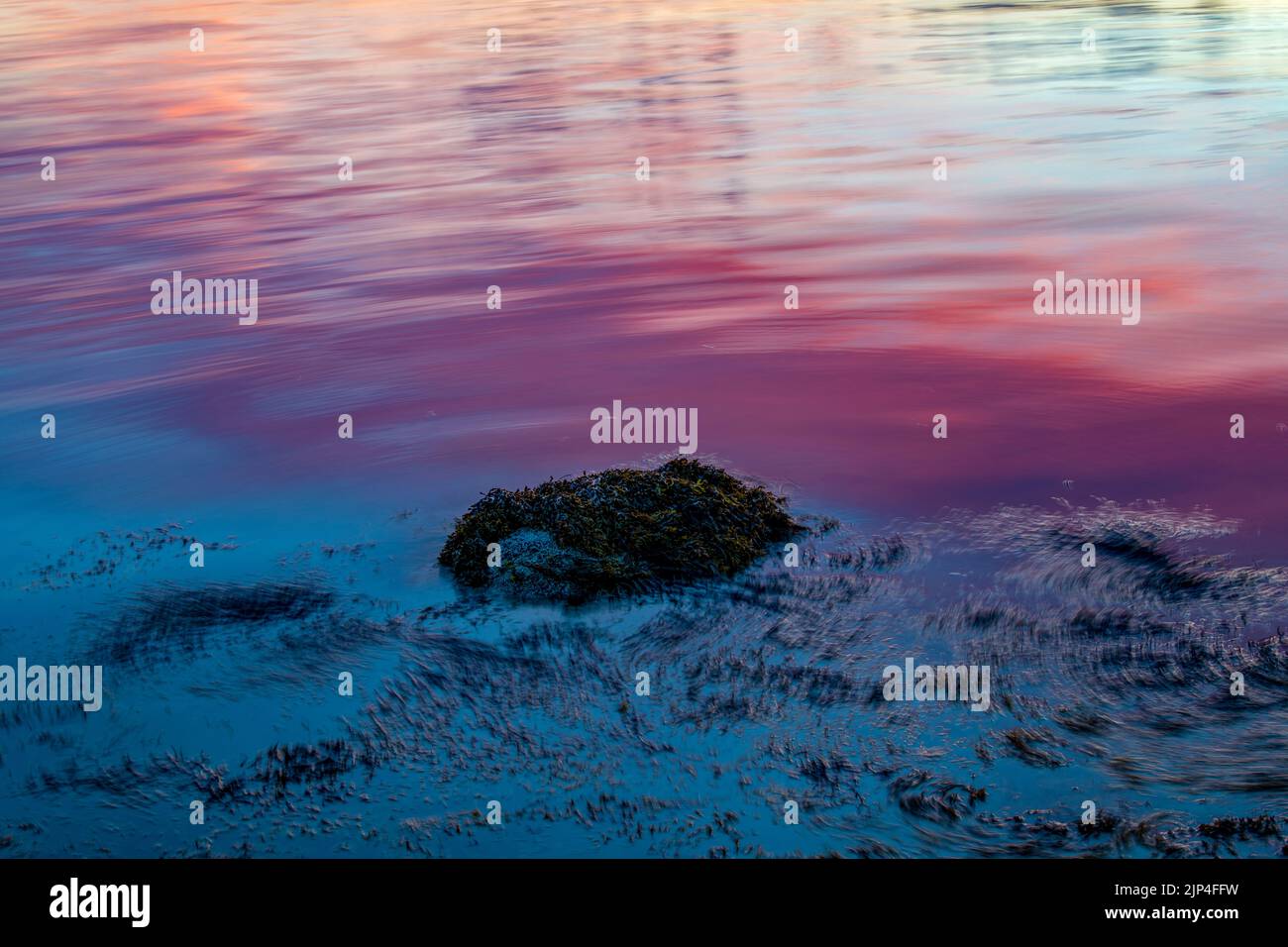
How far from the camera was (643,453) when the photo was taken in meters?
8.55

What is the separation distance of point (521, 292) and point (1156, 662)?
7.88 metres

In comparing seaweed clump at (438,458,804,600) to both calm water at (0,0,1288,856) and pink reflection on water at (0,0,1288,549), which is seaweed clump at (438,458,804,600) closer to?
calm water at (0,0,1288,856)

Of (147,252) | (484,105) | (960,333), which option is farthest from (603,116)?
(960,333)

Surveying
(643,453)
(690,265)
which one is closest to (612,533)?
(643,453)

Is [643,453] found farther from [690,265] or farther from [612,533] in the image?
[690,265]

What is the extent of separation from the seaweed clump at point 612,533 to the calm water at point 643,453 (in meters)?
0.22

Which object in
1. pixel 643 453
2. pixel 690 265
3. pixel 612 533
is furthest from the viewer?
pixel 690 265

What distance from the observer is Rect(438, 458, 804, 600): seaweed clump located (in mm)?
6812

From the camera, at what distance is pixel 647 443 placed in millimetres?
8758

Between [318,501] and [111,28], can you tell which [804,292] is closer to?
[318,501]

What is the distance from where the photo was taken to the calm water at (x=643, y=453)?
17.7 feet

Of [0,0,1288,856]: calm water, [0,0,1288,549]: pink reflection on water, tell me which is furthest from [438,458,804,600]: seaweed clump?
[0,0,1288,549]: pink reflection on water

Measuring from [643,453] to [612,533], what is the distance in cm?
163

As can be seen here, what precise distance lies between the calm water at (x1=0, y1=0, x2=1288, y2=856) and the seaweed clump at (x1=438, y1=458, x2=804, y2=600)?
0.22 metres
